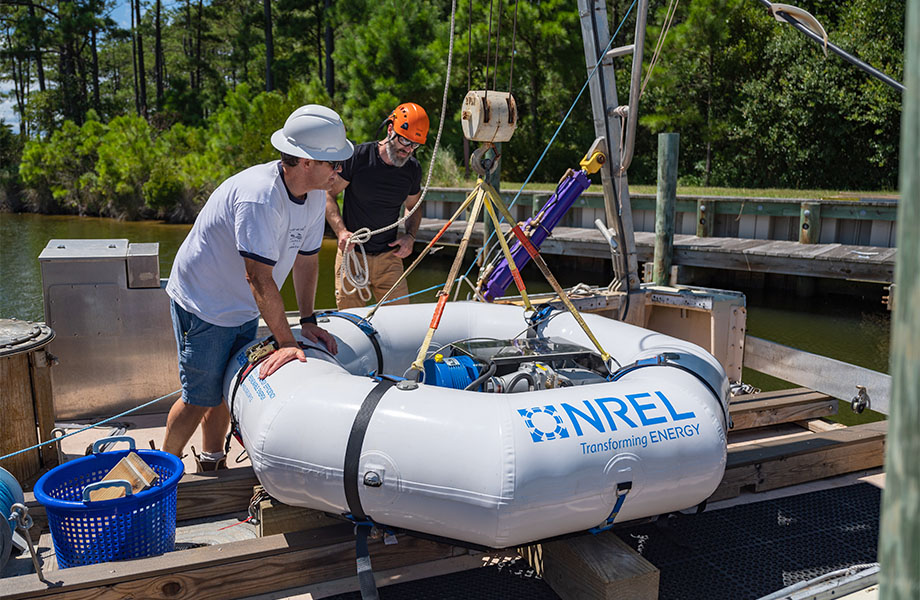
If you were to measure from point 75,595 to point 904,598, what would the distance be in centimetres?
246

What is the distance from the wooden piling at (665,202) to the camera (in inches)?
290

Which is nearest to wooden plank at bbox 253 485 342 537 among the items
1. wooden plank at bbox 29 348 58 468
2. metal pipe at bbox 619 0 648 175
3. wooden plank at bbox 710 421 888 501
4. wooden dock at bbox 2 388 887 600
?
wooden dock at bbox 2 388 887 600

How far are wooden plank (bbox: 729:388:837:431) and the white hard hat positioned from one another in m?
2.54

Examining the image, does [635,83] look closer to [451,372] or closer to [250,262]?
[451,372]

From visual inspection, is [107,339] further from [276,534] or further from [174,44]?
[174,44]

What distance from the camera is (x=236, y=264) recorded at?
3.21m

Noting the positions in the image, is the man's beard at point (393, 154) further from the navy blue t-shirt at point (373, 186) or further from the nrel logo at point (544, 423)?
the nrel logo at point (544, 423)

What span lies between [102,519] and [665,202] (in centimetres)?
604

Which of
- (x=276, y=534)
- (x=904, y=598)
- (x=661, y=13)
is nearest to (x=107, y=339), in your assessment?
(x=276, y=534)

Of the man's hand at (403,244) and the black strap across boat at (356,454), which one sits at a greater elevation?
the man's hand at (403,244)

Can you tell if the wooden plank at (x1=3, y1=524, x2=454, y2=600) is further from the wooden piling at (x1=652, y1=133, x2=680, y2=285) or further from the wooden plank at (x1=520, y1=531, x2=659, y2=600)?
the wooden piling at (x1=652, y1=133, x2=680, y2=285)

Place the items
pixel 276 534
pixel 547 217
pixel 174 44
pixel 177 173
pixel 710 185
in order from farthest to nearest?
pixel 174 44, pixel 177 173, pixel 710 185, pixel 547 217, pixel 276 534

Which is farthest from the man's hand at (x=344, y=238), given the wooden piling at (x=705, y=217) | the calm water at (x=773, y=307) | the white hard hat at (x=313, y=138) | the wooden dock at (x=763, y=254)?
the wooden piling at (x=705, y=217)

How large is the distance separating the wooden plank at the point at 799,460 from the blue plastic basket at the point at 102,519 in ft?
7.36
